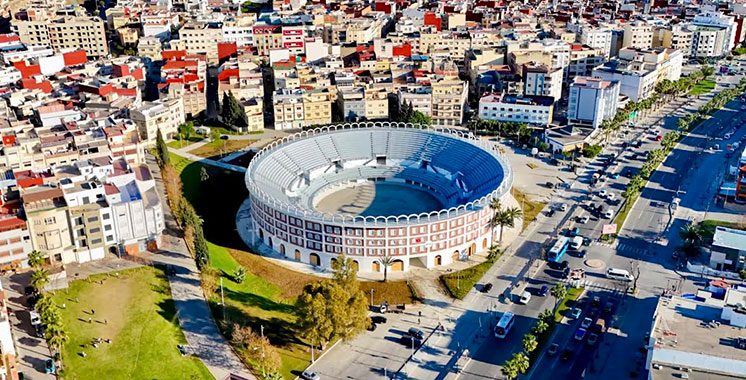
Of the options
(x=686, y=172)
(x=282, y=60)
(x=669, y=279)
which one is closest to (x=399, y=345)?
(x=669, y=279)

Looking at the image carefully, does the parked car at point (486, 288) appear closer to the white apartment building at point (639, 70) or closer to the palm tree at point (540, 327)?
the palm tree at point (540, 327)

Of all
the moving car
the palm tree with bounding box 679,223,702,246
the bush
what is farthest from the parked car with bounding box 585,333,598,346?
the bush

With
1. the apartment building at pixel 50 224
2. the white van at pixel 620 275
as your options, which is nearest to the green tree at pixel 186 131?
the apartment building at pixel 50 224

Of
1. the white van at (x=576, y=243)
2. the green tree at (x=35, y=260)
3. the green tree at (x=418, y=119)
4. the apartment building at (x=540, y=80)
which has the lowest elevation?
the white van at (x=576, y=243)

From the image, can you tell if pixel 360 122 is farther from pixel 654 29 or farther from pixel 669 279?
pixel 654 29

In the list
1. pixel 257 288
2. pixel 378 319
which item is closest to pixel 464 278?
pixel 378 319

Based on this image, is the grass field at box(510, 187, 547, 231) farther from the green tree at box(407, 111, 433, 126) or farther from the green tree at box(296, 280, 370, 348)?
the green tree at box(296, 280, 370, 348)
